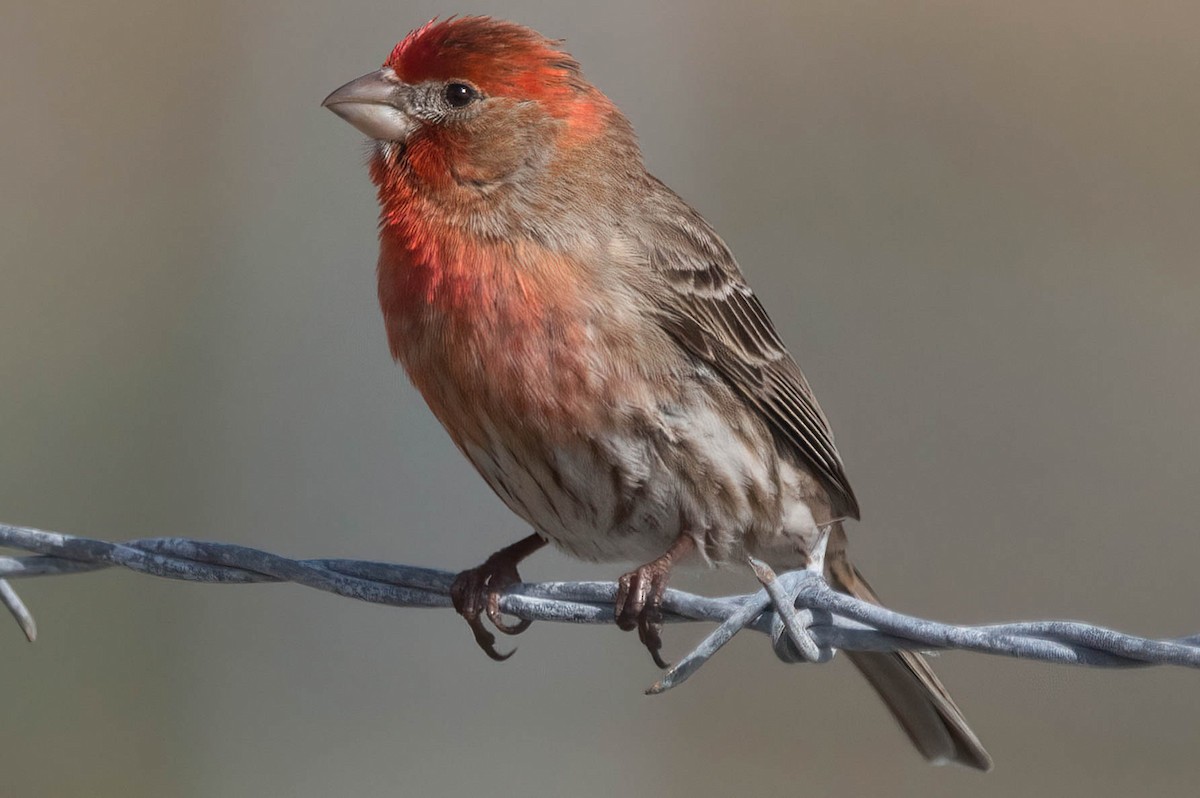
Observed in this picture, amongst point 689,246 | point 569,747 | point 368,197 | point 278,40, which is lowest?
point 569,747

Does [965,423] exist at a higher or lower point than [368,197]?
lower

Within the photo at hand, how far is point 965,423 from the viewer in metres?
8.48

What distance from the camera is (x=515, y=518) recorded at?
7.90 meters

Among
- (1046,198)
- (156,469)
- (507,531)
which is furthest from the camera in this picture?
(1046,198)

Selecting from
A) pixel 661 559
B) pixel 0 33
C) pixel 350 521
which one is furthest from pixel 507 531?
pixel 0 33

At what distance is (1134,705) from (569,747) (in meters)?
2.98

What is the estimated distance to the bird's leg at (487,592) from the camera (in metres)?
3.83

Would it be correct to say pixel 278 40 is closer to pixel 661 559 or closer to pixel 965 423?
pixel 965 423

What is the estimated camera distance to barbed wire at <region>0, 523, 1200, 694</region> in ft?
8.20

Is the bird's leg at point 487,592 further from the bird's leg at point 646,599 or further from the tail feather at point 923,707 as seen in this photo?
the tail feather at point 923,707

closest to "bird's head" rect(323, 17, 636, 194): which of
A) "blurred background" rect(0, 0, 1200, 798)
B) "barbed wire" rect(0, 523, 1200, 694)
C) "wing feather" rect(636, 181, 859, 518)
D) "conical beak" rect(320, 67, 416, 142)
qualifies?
"conical beak" rect(320, 67, 416, 142)

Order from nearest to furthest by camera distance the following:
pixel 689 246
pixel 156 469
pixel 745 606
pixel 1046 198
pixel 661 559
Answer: pixel 745 606 → pixel 661 559 → pixel 689 246 → pixel 156 469 → pixel 1046 198

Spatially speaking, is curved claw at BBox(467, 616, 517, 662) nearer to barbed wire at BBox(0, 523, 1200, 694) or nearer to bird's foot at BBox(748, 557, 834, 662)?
barbed wire at BBox(0, 523, 1200, 694)

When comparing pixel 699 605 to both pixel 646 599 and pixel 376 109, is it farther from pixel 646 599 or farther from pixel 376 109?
pixel 376 109
